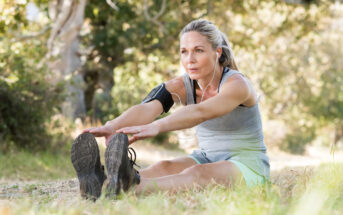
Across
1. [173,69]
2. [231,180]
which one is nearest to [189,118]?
[231,180]

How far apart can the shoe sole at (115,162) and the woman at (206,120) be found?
97 mm

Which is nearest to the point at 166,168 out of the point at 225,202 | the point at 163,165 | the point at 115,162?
the point at 163,165

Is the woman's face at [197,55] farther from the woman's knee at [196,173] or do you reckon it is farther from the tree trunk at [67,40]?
the tree trunk at [67,40]

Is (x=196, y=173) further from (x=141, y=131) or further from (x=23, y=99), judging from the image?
(x=23, y=99)

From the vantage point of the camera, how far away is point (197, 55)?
11.6 feet

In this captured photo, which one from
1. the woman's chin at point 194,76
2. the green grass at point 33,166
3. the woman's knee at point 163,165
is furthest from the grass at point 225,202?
the green grass at point 33,166

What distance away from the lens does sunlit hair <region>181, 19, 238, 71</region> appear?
3.55m

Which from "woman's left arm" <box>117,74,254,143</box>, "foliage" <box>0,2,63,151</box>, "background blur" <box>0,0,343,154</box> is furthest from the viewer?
"background blur" <box>0,0,343,154</box>

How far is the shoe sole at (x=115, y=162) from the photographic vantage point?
2717 millimetres

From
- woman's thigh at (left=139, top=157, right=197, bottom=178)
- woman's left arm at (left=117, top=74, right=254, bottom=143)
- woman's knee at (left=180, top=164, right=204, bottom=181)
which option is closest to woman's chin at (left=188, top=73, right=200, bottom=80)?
woman's left arm at (left=117, top=74, right=254, bottom=143)

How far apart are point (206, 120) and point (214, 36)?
32.4 inches

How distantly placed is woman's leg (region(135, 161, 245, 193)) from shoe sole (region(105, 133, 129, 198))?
0.25 metres

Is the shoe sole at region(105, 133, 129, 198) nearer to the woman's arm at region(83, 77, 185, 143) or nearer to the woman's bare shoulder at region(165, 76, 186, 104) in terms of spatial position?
the woman's arm at region(83, 77, 185, 143)

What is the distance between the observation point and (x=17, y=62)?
7.26 meters
